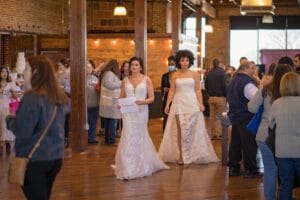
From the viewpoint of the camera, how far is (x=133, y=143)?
7875 mm

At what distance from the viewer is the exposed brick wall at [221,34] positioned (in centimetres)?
2605

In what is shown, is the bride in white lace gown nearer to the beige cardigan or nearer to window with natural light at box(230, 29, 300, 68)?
the beige cardigan

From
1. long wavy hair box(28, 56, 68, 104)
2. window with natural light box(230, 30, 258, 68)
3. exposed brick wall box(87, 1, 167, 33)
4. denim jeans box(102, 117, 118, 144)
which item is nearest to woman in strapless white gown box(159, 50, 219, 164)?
denim jeans box(102, 117, 118, 144)

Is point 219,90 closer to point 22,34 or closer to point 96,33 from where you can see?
point 22,34

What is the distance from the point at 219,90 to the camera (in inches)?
465

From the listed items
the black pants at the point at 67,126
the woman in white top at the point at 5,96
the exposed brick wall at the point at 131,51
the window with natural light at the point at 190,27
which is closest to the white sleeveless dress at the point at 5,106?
the woman in white top at the point at 5,96

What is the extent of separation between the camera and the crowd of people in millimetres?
4223

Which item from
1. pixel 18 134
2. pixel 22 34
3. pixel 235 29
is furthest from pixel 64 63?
pixel 235 29

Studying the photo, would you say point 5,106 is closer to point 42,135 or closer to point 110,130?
point 110,130

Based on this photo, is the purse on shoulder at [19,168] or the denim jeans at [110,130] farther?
the denim jeans at [110,130]

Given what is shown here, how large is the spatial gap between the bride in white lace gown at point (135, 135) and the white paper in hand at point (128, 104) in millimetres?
64

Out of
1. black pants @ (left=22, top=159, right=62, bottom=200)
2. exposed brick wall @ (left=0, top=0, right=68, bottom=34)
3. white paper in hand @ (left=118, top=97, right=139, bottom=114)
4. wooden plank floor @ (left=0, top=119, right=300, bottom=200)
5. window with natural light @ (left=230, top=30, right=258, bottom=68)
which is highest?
exposed brick wall @ (left=0, top=0, right=68, bottom=34)

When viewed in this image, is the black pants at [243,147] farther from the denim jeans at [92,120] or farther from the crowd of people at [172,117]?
the denim jeans at [92,120]

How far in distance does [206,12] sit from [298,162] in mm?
18874
